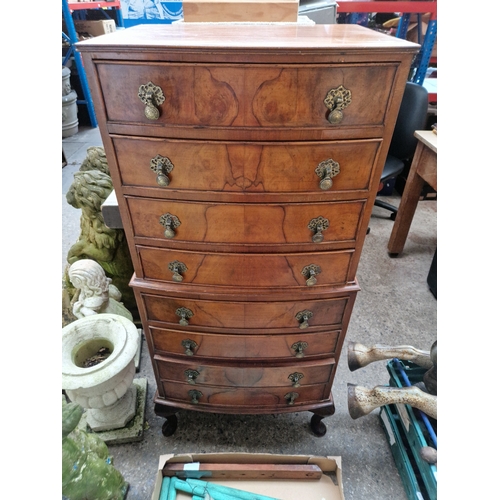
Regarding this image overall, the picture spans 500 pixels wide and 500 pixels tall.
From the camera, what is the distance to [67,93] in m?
4.30

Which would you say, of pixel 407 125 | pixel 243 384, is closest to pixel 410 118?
pixel 407 125

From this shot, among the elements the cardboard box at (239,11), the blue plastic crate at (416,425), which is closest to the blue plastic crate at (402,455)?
the blue plastic crate at (416,425)

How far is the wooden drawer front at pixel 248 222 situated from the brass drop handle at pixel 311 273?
73mm

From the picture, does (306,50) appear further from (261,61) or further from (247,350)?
(247,350)

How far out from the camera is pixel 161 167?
2.95ft

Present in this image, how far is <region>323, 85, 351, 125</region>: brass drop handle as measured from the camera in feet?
2.59

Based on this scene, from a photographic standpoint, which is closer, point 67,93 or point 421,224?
point 421,224

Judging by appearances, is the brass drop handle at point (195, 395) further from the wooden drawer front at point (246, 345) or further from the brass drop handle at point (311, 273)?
the brass drop handle at point (311, 273)

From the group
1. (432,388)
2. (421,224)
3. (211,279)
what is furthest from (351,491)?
(421,224)

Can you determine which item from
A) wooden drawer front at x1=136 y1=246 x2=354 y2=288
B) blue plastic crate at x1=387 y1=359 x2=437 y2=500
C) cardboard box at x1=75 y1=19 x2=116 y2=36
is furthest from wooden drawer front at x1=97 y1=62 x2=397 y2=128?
cardboard box at x1=75 y1=19 x2=116 y2=36

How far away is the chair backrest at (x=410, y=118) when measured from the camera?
2.49 metres

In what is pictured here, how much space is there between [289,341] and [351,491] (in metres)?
0.76

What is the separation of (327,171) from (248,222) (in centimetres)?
A: 26

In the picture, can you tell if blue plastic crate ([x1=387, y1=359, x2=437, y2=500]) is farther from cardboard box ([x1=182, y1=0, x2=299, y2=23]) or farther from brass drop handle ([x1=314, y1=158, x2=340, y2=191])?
cardboard box ([x1=182, y1=0, x2=299, y2=23])
